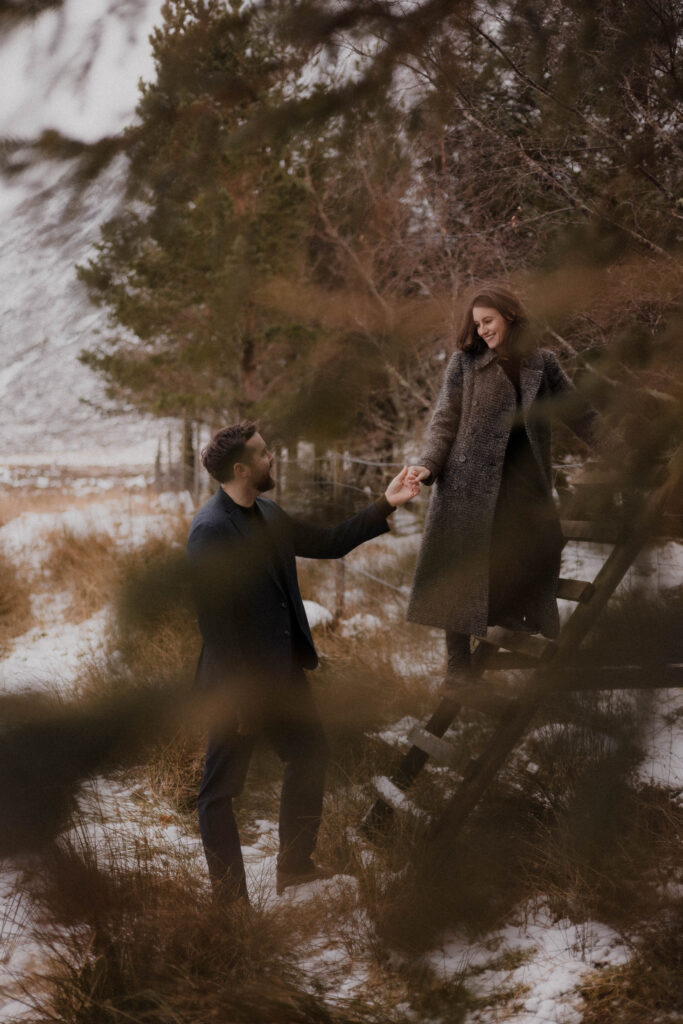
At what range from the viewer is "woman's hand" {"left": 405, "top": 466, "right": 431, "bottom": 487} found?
2.61 meters

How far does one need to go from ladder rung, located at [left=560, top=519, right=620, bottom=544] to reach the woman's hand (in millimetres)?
463

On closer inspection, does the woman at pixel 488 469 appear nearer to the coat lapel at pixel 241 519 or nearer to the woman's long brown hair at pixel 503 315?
the woman's long brown hair at pixel 503 315

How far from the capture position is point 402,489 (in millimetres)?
2643

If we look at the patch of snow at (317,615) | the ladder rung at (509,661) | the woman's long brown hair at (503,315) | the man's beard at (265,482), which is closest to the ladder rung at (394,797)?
the ladder rung at (509,661)

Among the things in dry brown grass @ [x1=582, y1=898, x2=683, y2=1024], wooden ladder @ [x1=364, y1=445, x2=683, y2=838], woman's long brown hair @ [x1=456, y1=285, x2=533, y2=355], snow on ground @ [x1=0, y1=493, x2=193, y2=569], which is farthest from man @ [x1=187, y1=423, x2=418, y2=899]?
snow on ground @ [x1=0, y1=493, x2=193, y2=569]

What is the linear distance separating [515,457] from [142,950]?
1.87 m

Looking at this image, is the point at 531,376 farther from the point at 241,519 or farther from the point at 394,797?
the point at 394,797

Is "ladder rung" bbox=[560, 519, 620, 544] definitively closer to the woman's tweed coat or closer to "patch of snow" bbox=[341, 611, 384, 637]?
the woman's tweed coat

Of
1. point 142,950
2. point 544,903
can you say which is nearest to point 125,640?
point 142,950

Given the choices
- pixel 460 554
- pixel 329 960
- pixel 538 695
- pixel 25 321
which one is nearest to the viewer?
pixel 25 321

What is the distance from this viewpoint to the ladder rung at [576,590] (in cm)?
233

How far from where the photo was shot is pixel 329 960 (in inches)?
105

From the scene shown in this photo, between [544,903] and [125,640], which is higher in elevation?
[125,640]

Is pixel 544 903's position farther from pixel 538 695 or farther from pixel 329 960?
pixel 538 695
